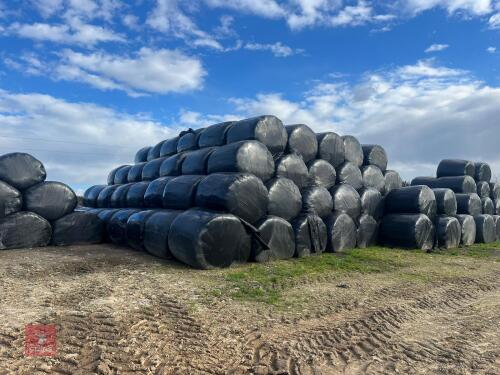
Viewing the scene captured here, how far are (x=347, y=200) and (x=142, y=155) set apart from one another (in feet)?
22.8

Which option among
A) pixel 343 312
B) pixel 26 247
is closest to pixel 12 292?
pixel 26 247

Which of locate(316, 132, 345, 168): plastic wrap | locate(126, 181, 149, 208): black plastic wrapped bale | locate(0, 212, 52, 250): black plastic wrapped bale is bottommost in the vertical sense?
locate(0, 212, 52, 250): black plastic wrapped bale

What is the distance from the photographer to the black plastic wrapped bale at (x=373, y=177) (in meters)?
9.10

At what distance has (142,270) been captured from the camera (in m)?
5.53

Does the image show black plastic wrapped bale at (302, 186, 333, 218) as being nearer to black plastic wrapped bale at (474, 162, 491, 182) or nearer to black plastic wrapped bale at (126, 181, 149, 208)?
black plastic wrapped bale at (126, 181, 149, 208)

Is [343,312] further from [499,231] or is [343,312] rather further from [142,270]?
[499,231]

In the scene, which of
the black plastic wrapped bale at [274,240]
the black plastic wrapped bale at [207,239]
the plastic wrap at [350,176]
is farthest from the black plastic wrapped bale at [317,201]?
the black plastic wrapped bale at [207,239]

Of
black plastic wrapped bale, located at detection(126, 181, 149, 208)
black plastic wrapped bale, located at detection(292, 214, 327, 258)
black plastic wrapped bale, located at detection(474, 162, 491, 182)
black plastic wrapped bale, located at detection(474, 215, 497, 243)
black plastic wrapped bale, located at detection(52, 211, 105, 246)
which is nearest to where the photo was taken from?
black plastic wrapped bale, located at detection(292, 214, 327, 258)

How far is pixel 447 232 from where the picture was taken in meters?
9.09

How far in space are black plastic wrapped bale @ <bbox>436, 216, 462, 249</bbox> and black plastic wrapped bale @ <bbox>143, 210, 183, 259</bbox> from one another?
21.5 feet

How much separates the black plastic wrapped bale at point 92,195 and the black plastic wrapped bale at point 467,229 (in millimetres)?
10575

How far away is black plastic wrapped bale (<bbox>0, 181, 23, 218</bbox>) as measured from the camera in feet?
22.1

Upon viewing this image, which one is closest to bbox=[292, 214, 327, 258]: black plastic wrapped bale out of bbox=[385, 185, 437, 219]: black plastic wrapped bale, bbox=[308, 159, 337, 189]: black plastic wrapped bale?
bbox=[308, 159, 337, 189]: black plastic wrapped bale

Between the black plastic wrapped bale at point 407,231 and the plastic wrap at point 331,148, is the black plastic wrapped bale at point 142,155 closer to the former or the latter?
the plastic wrap at point 331,148
